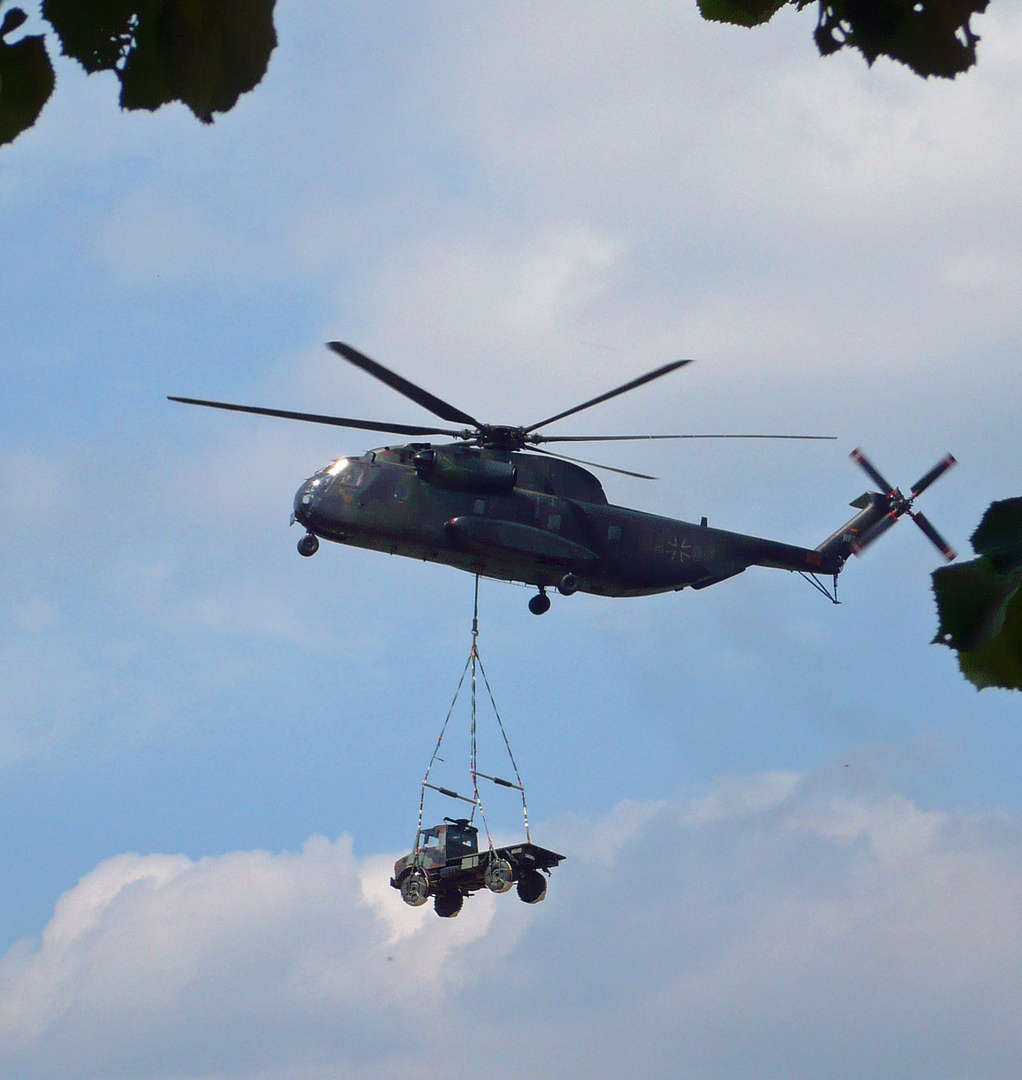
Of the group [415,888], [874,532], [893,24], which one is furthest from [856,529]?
[893,24]

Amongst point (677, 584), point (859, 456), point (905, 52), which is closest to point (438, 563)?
point (677, 584)

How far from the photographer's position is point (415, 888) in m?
33.8

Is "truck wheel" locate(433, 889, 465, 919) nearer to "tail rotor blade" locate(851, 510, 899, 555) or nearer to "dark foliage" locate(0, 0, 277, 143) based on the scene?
"tail rotor blade" locate(851, 510, 899, 555)

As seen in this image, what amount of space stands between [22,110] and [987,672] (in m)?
1.92

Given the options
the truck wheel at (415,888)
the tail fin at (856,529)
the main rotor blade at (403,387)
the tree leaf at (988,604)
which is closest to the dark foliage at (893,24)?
the tree leaf at (988,604)

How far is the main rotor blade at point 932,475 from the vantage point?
4362 cm

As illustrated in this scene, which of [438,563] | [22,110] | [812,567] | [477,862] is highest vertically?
[812,567]

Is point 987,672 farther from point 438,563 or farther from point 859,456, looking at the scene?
point 859,456

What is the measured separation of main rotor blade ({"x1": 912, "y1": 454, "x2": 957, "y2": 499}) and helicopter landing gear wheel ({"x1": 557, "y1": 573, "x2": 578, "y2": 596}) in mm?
14081

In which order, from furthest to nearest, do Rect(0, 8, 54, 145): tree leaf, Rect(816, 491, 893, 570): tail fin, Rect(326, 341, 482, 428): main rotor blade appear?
Rect(816, 491, 893, 570): tail fin
Rect(326, 341, 482, 428): main rotor blade
Rect(0, 8, 54, 145): tree leaf

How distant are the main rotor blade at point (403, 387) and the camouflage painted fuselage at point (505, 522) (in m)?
0.95

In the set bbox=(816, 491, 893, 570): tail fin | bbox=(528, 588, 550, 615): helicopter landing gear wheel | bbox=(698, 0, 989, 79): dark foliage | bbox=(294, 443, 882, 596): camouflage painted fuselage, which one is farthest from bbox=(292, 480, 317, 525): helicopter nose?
bbox=(698, 0, 989, 79): dark foliage

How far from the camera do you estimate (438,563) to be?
3281 centimetres

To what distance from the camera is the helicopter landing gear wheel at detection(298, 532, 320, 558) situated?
32.7 metres
